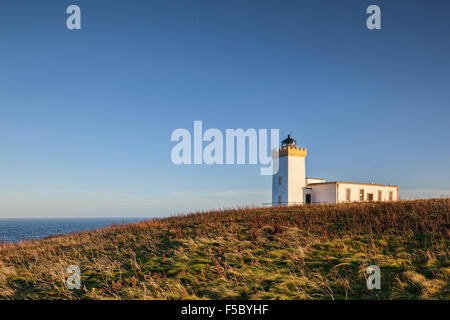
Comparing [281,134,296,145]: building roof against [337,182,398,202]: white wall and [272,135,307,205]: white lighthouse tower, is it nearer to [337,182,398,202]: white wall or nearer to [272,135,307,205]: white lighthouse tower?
[272,135,307,205]: white lighthouse tower

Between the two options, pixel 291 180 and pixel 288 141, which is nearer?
pixel 291 180

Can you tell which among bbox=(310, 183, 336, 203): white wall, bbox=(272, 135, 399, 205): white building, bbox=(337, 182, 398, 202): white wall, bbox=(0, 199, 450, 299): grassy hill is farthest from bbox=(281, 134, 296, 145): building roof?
bbox=(0, 199, 450, 299): grassy hill

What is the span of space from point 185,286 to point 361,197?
101 ft

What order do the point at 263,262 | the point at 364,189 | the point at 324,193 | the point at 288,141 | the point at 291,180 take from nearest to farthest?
the point at 263,262, the point at 324,193, the point at 291,180, the point at 364,189, the point at 288,141

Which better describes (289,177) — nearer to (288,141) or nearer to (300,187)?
(300,187)

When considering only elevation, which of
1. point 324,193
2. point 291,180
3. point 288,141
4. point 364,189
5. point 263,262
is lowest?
point 263,262

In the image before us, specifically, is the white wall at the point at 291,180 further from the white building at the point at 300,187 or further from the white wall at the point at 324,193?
the white wall at the point at 324,193

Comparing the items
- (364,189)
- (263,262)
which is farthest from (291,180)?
(263,262)

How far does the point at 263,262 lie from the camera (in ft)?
33.2

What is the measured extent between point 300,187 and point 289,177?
182cm

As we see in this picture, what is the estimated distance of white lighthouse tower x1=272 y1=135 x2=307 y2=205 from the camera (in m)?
34.5

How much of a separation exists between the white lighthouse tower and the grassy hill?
59.1 ft

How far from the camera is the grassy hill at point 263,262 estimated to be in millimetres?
7945
